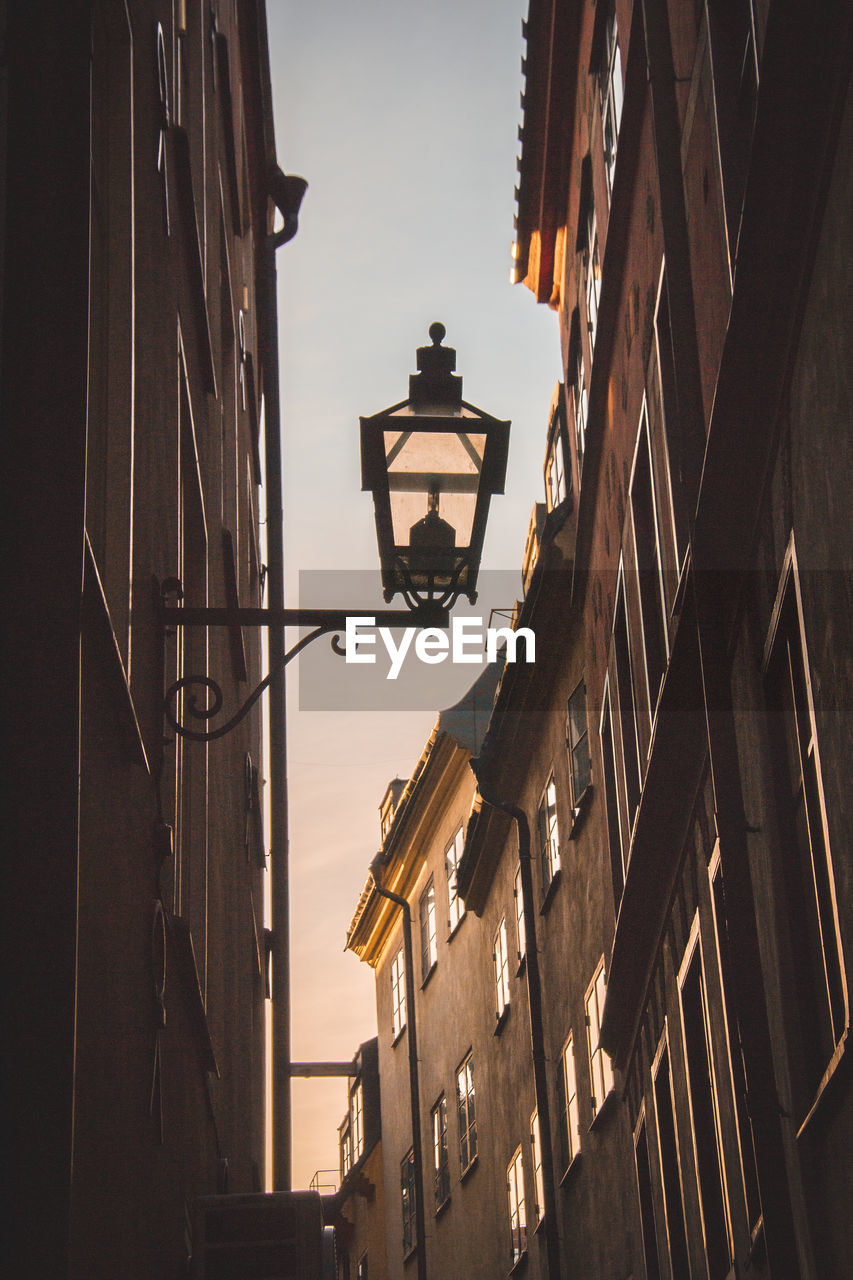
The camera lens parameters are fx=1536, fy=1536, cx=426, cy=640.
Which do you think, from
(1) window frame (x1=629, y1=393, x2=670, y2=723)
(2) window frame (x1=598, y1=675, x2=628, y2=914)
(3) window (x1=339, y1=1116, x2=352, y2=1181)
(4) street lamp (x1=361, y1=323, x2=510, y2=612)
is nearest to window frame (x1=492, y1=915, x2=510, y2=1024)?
(2) window frame (x1=598, y1=675, x2=628, y2=914)

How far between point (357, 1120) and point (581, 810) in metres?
20.3

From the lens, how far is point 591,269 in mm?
13578

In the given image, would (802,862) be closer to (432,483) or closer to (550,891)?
(432,483)

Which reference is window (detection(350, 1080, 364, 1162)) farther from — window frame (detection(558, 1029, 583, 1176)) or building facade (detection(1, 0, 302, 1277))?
building facade (detection(1, 0, 302, 1277))

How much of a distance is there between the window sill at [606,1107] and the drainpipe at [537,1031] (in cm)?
238

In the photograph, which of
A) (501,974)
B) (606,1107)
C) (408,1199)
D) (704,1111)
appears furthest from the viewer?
(408,1199)

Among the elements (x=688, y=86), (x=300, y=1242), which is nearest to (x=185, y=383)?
(x=688, y=86)

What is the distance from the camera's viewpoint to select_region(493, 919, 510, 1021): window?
19.0 meters

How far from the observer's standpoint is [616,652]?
12.1 metres


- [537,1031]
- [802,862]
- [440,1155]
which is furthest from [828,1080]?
[440,1155]

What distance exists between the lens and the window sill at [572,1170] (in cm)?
1454

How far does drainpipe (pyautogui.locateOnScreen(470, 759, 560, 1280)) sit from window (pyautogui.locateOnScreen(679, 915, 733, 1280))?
6.82 meters

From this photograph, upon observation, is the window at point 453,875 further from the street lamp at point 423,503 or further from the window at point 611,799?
the street lamp at point 423,503

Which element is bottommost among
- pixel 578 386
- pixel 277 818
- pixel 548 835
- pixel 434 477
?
pixel 434 477
